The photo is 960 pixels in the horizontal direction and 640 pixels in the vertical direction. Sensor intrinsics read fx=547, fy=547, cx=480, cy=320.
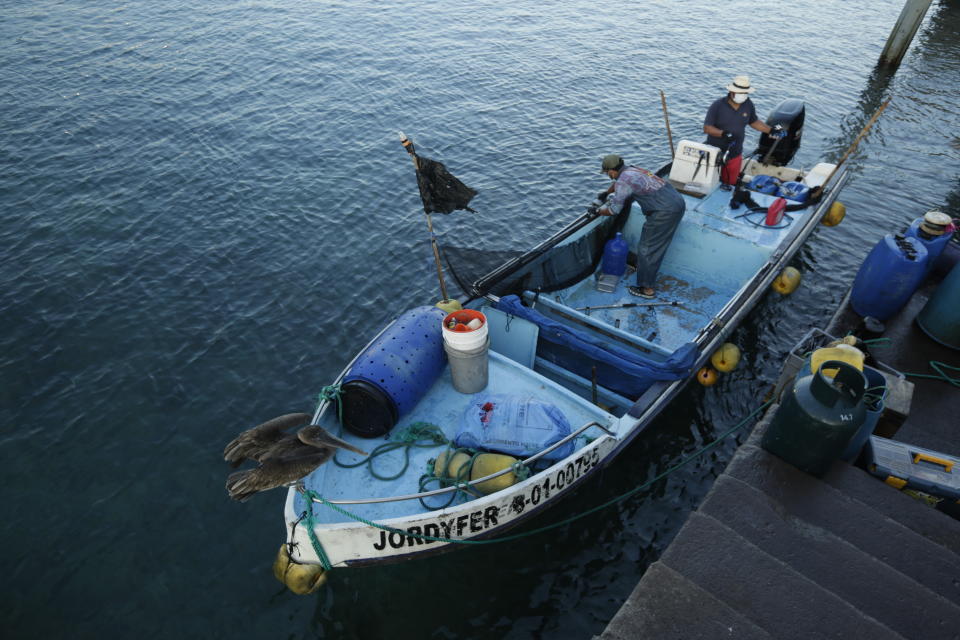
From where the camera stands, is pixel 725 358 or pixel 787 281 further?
pixel 787 281

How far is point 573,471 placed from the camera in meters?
7.72

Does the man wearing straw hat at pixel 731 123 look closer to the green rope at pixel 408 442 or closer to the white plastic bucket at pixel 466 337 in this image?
the white plastic bucket at pixel 466 337

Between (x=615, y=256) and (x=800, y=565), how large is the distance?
8.08m

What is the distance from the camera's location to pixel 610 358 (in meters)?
8.81

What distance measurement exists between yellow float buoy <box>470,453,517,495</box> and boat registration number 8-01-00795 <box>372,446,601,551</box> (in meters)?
0.22

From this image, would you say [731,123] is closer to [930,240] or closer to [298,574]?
[930,240]

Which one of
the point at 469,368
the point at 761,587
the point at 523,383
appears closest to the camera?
the point at 761,587

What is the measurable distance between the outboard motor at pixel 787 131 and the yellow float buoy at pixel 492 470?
42.4 ft

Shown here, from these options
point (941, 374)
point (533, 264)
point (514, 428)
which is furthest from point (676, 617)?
point (533, 264)

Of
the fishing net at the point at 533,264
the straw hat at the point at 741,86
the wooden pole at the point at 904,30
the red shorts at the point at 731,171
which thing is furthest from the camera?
the wooden pole at the point at 904,30

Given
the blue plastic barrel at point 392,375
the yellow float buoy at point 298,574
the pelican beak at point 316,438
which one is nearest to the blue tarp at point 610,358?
the blue plastic barrel at point 392,375

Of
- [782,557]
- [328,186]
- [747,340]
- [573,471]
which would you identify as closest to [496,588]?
[573,471]

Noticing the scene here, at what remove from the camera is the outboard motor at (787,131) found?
50.1 ft

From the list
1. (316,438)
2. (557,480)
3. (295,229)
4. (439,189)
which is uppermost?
(439,189)
